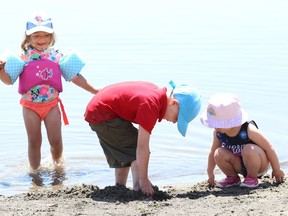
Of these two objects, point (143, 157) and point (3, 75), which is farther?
point (3, 75)

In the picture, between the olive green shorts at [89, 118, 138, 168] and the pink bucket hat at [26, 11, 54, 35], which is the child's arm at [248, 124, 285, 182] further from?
the pink bucket hat at [26, 11, 54, 35]

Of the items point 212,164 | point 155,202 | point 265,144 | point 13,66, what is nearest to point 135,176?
point 155,202

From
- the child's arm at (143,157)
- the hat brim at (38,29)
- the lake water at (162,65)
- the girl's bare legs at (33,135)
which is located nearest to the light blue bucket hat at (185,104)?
the child's arm at (143,157)

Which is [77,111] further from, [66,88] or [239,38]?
[239,38]

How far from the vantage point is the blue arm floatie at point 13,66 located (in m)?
7.91

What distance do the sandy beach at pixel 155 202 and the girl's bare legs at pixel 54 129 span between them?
1510mm

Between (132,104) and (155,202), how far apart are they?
2.64ft

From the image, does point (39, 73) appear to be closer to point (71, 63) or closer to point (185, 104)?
point (71, 63)

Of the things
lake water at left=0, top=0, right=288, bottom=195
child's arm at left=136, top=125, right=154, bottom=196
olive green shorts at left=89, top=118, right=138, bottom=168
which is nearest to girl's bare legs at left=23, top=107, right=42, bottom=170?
lake water at left=0, top=0, right=288, bottom=195

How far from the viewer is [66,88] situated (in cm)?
1202

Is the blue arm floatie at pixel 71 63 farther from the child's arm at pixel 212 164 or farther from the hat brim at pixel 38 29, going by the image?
the child's arm at pixel 212 164

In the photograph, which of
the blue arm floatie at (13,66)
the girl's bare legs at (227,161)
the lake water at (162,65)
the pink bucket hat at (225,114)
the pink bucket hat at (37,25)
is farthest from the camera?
the lake water at (162,65)

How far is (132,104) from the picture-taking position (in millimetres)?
6574

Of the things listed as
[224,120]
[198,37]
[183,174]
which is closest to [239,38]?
[198,37]
